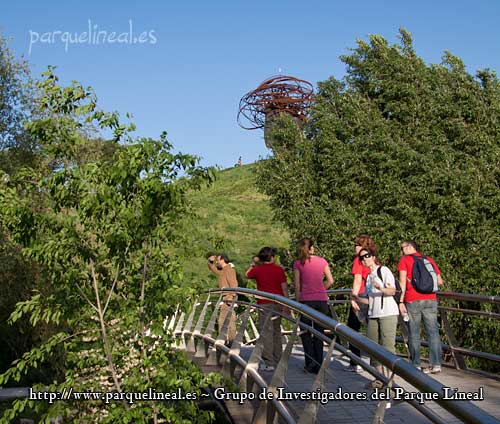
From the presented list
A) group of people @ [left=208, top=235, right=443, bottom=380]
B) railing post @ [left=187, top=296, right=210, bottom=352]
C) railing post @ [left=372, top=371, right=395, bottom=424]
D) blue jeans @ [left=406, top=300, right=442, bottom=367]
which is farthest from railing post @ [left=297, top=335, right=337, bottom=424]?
railing post @ [left=187, top=296, right=210, bottom=352]

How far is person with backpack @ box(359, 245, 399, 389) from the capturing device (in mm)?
7367

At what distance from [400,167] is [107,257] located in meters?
13.8

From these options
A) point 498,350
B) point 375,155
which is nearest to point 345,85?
point 375,155

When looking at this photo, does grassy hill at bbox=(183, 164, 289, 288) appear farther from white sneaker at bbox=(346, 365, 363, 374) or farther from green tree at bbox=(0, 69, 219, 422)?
white sneaker at bbox=(346, 365, 363, 374)

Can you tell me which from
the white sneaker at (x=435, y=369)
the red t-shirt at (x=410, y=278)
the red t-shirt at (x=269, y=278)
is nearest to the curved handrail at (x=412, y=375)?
the red t-shirt at (x=410, y=278)

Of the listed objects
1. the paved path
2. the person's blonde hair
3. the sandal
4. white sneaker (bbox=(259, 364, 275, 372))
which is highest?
the person's blonde hair

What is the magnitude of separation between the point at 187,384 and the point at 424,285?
3.12 meters

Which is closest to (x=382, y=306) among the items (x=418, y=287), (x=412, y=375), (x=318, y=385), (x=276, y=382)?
(x=418, y=287)

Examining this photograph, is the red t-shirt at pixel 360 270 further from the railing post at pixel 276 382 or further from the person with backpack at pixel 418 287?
the railing post at pixel 276 382

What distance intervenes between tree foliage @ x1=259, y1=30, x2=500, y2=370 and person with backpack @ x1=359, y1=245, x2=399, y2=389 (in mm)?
10013

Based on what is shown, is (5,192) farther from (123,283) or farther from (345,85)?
(345,85)

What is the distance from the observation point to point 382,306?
24.4 ft

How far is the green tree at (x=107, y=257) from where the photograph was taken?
21.2ft

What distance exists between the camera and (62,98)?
6.95m
